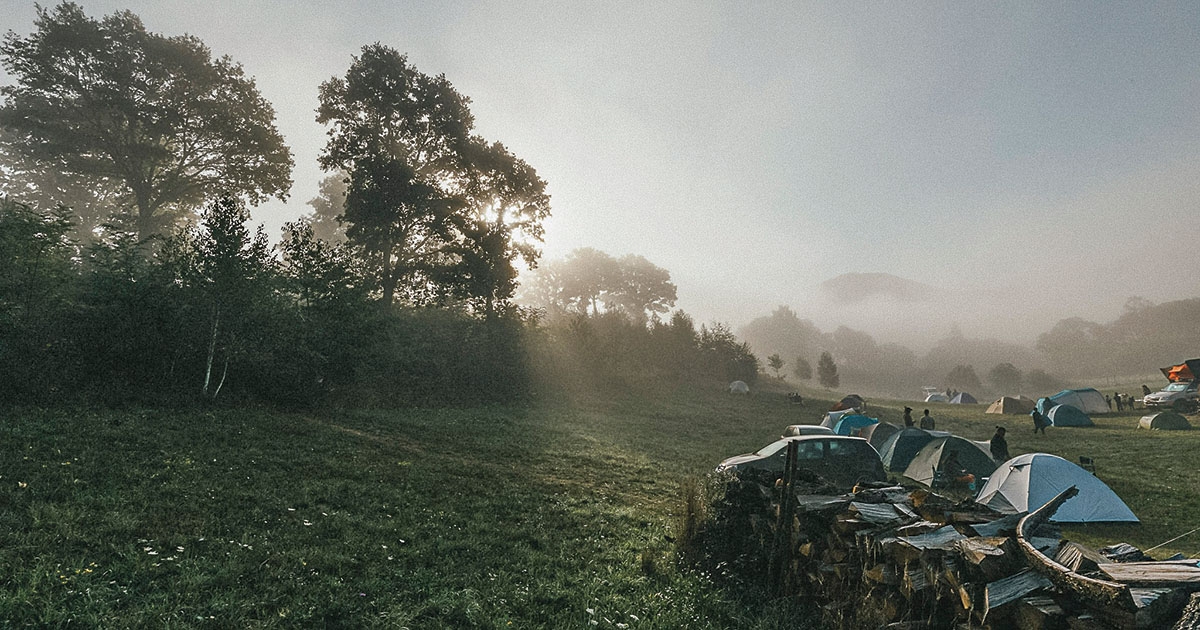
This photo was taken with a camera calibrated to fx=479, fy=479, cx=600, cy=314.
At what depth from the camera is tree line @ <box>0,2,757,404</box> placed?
46.6 feet

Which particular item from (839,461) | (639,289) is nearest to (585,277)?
(639,289)

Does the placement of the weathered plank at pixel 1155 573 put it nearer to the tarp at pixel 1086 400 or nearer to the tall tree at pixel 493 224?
the tall tree at pixel 493 224

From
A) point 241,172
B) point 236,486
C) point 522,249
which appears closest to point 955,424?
point 522,249

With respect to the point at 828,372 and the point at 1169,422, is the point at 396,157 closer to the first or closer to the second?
the point at 1169,422

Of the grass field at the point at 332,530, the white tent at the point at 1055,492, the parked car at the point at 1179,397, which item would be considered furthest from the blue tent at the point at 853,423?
the parked car at the point at 1179,397

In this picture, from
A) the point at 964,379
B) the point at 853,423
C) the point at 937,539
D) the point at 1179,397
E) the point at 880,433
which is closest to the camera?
the point at 937,539

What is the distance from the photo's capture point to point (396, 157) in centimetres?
2814

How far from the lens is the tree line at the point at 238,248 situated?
14195 mm

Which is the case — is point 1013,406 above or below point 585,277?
below

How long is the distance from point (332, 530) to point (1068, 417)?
39.2 metres

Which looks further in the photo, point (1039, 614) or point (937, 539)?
point (937, 539)

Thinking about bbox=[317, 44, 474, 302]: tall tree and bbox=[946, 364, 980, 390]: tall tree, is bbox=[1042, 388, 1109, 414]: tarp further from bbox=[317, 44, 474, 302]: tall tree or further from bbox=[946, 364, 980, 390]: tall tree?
bbox=[946, 364, 980, 390]: tall tree

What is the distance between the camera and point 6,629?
13.2 ft

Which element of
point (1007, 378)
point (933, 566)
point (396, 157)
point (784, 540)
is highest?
point (396, 157)
